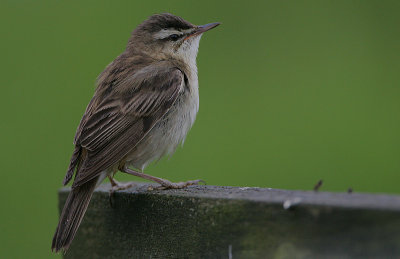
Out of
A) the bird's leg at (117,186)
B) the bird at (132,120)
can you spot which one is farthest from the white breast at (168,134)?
the bird's leg at (117,186)

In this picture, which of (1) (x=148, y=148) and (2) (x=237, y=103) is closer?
(1) (x=148, y=148)

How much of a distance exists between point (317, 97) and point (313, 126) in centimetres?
64

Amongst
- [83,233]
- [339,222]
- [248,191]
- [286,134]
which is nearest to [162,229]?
[248,191]

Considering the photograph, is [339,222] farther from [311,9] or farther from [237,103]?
[311,9]

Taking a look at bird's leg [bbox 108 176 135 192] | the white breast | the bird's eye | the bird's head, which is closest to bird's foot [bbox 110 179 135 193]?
bird's leg [bbox 108 176 135 192]

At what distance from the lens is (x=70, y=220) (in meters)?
4.23

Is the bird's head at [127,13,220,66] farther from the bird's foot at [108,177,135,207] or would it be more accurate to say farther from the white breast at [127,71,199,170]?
the bird's foot at [108,177,135,207]

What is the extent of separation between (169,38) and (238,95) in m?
1.67

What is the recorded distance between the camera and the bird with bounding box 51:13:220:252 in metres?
4.89

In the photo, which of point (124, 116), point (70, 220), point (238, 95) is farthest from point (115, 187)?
point (238, 95)

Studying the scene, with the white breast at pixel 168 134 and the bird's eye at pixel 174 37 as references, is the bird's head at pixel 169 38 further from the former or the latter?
the white breast at pixel 168 134

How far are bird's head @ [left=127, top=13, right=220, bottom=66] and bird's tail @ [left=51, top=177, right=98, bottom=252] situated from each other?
2152 mm

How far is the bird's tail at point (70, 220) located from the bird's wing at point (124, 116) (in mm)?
307

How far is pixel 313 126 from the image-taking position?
7168 millimetres
